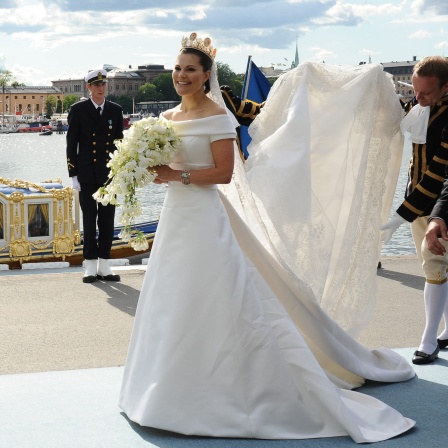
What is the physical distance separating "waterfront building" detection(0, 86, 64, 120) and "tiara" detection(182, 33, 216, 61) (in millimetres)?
166046

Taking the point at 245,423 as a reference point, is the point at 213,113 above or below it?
above

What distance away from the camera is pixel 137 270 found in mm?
9297

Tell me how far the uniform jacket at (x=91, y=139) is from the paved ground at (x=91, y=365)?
104cm

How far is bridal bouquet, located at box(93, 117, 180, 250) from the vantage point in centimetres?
452

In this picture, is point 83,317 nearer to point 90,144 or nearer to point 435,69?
point 90,144

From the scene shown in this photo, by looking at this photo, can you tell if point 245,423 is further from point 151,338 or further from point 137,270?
point 137,270

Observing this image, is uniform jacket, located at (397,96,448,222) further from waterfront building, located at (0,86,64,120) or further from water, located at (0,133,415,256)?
waterfront building, located at (0,86,64,120)

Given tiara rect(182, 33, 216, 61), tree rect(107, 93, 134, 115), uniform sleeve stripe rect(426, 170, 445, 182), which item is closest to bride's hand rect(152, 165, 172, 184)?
tiara rect(182, 33, 216, 61)

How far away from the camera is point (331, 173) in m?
5.75

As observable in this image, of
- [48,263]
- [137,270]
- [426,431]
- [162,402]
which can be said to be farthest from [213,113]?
[48,263]

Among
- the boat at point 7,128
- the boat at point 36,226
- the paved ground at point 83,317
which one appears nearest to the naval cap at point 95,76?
the paved ground at point 83,317

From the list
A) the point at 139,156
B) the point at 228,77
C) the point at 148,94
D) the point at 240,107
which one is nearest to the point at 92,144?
the point at 240,107

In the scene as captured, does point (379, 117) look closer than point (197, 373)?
No

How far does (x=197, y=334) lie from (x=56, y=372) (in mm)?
1489
